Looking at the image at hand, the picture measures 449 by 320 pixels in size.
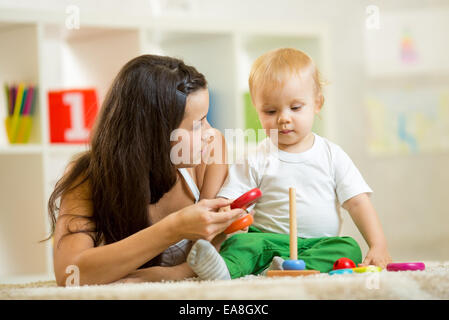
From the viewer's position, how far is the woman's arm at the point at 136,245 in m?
0.89

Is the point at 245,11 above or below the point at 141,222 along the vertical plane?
above

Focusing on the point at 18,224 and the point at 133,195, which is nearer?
the point at 133,195

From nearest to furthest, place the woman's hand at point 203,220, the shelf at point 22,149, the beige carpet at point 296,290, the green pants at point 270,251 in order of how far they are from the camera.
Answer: the beige carpet at point 296,290
the woman's hand at point 203,220
the green pants at point 270,251
the shelf at point 22,149

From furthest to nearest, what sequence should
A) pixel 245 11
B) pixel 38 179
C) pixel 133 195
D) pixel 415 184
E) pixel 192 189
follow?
pixel 415 184 → pixel 245 11 → pixel 38 179 → pixel 192 189 → pixel 133 195

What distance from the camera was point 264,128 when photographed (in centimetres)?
116

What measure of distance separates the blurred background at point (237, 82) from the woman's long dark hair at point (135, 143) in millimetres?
822

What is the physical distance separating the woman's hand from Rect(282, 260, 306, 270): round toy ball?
117mm

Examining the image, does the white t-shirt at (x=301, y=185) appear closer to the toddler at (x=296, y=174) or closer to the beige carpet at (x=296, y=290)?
the toddler at (x=296, y=174)

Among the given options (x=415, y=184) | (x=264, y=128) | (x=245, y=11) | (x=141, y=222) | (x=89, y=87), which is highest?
(x=245, y=11)

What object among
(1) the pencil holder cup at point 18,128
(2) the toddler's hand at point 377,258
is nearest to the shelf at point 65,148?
(1) the pencil holder cup at point 18,128

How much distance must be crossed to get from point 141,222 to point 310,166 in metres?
0.36

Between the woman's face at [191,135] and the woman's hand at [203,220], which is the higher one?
the woman's face at [191,135]
